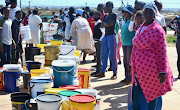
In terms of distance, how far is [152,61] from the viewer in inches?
147

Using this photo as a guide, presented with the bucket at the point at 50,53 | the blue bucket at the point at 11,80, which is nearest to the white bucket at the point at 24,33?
the bucket at the point at 50,53

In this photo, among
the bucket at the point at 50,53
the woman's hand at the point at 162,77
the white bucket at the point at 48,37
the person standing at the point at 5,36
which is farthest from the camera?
the white bucket at the point at 48,37

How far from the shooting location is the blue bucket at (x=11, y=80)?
19.5 ft

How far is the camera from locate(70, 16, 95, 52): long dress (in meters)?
8.62

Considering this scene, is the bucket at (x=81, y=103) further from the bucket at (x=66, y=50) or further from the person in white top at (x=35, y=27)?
the person in white top at (x=35, y=27)

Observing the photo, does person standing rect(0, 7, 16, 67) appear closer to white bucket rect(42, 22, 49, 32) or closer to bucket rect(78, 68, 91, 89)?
bucket rect(78, 68, 91, 89)

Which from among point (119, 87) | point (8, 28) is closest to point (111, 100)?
point (119, 87)

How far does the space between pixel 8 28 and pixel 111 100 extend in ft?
11.0

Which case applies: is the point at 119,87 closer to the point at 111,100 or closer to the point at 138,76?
the point at 111,100

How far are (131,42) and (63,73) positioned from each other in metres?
2.62

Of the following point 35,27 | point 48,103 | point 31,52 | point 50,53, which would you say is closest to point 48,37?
point 35,27

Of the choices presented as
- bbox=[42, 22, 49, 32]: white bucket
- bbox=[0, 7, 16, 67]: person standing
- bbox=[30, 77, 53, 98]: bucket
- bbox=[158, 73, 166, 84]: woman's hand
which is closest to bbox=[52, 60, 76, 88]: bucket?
bbox=[30, 77, 53, 98]: bucket

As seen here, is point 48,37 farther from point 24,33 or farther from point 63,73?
point 63,73

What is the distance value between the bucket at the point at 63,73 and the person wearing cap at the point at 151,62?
1.28 meters
